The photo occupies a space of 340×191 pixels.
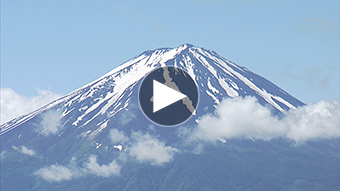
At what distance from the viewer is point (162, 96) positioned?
133 ft

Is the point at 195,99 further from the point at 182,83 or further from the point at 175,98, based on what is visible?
the point at 182,83

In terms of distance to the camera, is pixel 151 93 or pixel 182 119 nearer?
pixel 182 119

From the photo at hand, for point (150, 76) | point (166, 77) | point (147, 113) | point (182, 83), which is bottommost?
point (147, 113)

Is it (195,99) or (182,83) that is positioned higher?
(182,83)

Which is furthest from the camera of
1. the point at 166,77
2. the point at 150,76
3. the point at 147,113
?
the point at 166,77

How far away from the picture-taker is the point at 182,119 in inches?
1559

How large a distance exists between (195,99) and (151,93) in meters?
5.42

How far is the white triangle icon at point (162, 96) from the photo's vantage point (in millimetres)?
38938

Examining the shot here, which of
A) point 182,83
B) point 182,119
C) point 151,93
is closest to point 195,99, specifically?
point 182,119

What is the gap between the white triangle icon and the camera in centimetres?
3894
